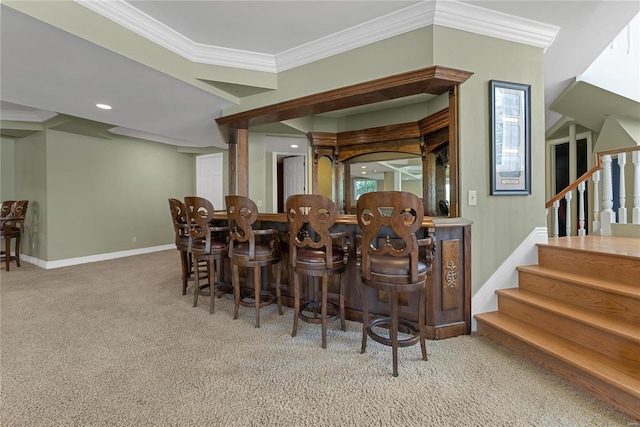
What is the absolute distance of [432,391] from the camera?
1.62 metres

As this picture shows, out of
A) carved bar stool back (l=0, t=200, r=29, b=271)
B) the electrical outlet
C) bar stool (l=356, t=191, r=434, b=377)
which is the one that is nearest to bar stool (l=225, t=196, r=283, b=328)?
bar stool (l=356, t=191, r=434, b=377)

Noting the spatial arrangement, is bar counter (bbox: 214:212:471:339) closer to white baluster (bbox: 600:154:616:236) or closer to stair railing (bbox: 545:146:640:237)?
stair railing (bbox: 545:146:640:237)

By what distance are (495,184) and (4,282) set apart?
618 cm

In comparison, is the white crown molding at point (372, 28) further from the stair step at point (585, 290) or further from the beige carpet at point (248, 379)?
the beige carpet at point (248, 379)

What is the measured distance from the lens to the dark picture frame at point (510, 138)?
242 cm

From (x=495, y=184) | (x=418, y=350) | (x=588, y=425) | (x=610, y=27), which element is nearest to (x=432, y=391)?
(x=418, y=350)

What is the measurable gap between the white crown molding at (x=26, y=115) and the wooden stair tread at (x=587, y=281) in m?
6.78

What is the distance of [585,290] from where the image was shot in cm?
201

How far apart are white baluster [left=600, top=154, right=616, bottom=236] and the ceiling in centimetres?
120

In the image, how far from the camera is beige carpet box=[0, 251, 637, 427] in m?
1.42

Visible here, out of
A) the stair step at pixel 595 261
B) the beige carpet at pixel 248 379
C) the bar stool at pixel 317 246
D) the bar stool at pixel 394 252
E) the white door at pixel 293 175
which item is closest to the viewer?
the beige carpet at pixel 248 379

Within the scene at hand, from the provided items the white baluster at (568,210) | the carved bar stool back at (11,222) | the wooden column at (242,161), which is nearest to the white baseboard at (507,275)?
the white baluster at (568,210)

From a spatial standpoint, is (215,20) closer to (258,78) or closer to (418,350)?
(258,78)

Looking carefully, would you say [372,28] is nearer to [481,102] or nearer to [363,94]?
[363,94]
